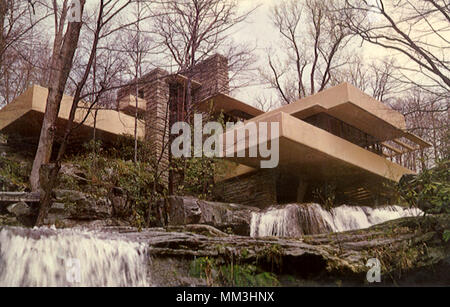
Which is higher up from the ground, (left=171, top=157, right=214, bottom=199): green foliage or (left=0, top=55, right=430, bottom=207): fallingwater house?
(left=0, top=55, right=430, bottom=207): fallingwater house

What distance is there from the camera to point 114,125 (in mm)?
11742

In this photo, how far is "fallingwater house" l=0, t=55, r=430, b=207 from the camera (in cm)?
1005

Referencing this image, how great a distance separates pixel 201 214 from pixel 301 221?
2.02 metres

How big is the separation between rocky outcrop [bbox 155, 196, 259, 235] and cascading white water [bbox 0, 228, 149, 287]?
316 centimetres

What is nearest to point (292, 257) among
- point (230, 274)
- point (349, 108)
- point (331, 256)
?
point (331, 256)

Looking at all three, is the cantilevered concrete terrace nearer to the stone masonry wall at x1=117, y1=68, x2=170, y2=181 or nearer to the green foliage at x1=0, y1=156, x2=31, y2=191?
the stone masonry wall at x1=117, y1=68, x2=170, y2=181

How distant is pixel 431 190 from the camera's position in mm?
5363

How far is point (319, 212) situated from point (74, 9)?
5951 mm

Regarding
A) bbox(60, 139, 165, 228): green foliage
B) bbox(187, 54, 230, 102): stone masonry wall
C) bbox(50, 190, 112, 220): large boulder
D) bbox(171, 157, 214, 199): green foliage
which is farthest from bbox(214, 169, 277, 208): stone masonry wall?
bbox(50, 190, 112, 220): large boulder

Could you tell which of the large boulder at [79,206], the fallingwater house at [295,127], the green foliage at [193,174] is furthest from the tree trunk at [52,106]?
the green foliage at [193,174]

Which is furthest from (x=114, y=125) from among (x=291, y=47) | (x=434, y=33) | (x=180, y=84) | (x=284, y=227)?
(x=434, y=33)


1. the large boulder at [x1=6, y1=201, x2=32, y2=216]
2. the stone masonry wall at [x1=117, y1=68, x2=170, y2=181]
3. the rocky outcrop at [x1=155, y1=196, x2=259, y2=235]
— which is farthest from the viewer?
the stone masonry wall at [x1=117, y1=68, x2=170, y2=181]

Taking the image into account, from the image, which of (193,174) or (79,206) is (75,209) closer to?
(79,206)
